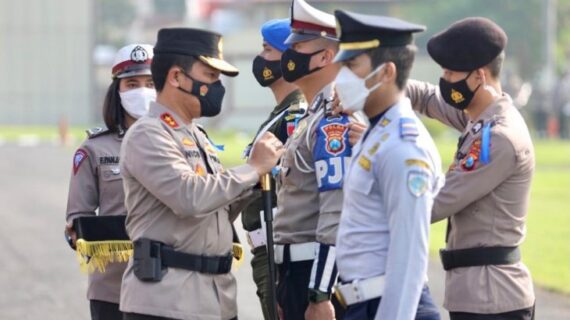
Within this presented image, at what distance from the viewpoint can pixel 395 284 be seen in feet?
15.6

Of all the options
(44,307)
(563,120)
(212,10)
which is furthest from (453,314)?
(212,10)

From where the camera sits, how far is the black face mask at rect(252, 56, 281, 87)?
6.73 metres

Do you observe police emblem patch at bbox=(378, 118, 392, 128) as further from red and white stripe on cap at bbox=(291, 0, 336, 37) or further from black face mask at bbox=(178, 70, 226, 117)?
red and white stripe on cap at bbox=(291, 0, 336, 37)

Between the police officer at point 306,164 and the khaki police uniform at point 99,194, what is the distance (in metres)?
0.98

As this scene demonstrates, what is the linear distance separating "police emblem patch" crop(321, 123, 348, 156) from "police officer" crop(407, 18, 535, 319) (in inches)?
18.7

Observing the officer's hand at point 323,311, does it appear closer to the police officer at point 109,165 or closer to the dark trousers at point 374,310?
the dark trousers at point 374,310

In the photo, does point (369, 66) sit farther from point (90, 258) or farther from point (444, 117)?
point (90, 258)

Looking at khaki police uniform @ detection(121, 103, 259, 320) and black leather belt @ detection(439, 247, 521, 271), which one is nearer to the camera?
khaki police uniform @ detection(121, 103, 259, 320)

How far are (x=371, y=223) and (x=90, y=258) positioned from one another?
2233 millimetres

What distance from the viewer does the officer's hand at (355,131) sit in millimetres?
5711

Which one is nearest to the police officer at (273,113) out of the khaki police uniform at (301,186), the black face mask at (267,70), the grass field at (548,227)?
the black face mask at (267,70)

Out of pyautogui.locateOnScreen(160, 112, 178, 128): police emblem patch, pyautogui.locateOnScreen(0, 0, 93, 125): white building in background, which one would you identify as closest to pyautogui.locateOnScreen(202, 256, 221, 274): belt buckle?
pyautogui.locateOnScreen(160, 112, 178, 128): police emblem patch

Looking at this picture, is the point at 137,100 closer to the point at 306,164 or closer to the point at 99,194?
the point at 99,194

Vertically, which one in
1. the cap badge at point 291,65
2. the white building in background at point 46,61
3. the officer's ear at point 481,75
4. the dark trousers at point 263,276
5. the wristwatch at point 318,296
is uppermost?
the officer's ear at point 481,75
